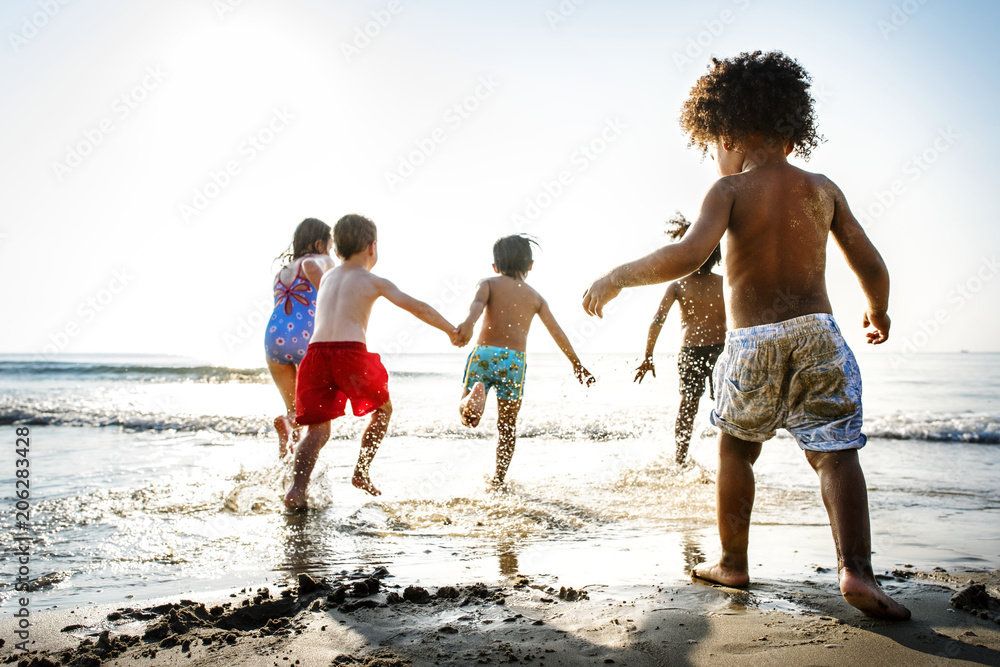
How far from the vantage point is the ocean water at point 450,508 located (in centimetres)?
261

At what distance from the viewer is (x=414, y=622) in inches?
73.1

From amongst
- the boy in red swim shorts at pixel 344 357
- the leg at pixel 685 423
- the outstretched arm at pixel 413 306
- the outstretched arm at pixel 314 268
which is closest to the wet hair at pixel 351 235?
the boy in red swim shorts at pixel 344 357

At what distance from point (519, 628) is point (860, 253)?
5.78ft

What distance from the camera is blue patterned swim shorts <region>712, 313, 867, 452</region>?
2.03 metres

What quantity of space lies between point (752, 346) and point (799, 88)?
1.06 meters

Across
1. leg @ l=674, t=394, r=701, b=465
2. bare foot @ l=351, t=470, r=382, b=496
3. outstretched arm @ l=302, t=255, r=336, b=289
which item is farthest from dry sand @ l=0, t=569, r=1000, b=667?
leg @ l=674, t=394, r=701, b=465

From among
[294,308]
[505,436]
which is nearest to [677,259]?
[505,436]

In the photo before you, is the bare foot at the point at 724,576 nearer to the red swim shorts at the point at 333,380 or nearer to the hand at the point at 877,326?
the hand at the point at 877,326

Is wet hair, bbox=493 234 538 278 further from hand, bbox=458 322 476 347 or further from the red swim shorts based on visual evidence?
the red swim shorts

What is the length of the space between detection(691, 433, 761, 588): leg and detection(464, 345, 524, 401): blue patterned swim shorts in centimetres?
256

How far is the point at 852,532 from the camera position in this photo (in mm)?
1912

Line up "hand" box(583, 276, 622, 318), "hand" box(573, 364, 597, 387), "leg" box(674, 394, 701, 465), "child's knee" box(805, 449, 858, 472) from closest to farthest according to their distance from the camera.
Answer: "child's knee" box(805, 449, 858, 472) → "hand" box(583, 276, 622, 318) → "hand" box(573, 364, 597, 387) → "leg" box(674, 394, 701, 465)

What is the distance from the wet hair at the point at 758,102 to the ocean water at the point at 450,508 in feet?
5.60

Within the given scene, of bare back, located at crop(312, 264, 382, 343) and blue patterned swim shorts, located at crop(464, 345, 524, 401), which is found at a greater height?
bare back, located at crop(312, 264, 382, 343)
